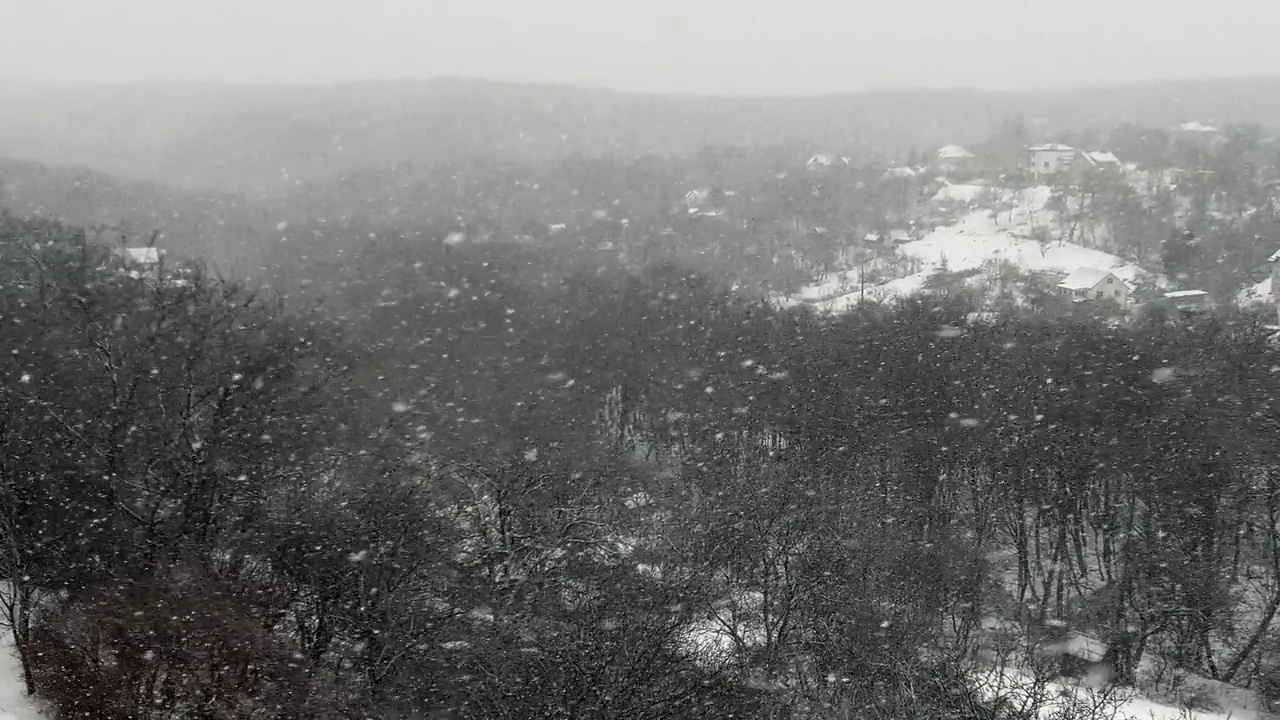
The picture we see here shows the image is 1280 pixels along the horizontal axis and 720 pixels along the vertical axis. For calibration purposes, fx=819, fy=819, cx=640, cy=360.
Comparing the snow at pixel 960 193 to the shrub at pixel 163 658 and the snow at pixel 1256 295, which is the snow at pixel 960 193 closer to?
the snow at pixel 1256 295

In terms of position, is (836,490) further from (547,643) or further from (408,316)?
(408,316)

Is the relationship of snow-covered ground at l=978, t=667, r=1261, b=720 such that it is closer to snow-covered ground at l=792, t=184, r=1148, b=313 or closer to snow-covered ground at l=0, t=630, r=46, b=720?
snow-covered ground at l=0, t=630, r=46, b=720

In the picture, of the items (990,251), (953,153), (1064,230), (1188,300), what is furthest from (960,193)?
(1188,300)

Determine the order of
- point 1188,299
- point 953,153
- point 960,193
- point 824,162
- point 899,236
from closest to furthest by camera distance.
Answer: point 1188,299, point 899,236, point 960,193, point 953,153, point 824,162

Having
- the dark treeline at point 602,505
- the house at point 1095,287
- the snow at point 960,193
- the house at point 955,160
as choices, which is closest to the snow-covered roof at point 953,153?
the house at point 955,160

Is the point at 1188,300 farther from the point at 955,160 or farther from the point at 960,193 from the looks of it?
the point at 955,160

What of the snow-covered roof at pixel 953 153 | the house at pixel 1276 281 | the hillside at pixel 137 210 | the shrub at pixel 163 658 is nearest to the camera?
the shrub at pixel 163 658

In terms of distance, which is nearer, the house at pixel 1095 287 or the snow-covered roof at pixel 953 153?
the house at pixel 1095 287

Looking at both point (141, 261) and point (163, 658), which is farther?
point (141, 261)

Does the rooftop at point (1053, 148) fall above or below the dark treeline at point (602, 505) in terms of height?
above
